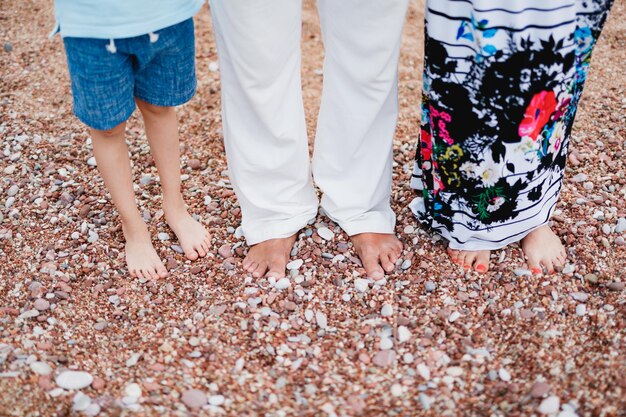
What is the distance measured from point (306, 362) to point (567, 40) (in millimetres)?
1278

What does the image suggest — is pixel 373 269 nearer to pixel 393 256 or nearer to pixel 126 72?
pixel 393 256

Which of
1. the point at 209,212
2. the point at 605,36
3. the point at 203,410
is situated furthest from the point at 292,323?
the point at 605,36

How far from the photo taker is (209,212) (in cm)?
270

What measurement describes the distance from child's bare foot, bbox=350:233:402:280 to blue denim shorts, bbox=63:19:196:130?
862 millimetres

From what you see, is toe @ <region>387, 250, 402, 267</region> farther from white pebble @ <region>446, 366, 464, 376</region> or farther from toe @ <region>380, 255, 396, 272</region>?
white pebble @ <region>446, 366, 464, 376</region>

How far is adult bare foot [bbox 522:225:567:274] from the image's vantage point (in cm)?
232

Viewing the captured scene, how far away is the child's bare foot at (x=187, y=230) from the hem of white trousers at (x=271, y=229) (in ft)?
0.58

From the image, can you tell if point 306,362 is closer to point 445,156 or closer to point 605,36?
point 445,156

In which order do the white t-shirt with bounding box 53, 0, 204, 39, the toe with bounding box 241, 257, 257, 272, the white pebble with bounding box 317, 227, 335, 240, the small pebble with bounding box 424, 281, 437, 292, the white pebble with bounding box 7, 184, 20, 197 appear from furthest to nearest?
the white pebble with bounding box 7, 184, 20, 197 < the white pebble with bounding box 317, 227, 335, 240 < the toe with bounding box 241, 257, 257, 272 < the small pebble with bounding box 424, 281, 437, 292 < the white t-shirt with bounding box 53, 0, 204, 39

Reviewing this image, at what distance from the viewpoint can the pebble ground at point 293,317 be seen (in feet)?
6.24

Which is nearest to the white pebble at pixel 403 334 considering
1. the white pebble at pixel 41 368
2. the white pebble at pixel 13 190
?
the white pebble at pixel 41 368

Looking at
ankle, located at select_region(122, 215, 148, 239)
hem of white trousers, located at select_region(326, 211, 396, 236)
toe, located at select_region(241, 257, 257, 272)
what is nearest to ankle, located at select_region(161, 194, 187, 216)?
ankle, located at select_region(122, 215, 148, 239)

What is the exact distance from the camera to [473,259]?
2.37 m

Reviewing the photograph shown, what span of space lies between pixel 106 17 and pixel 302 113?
2.52 ft
